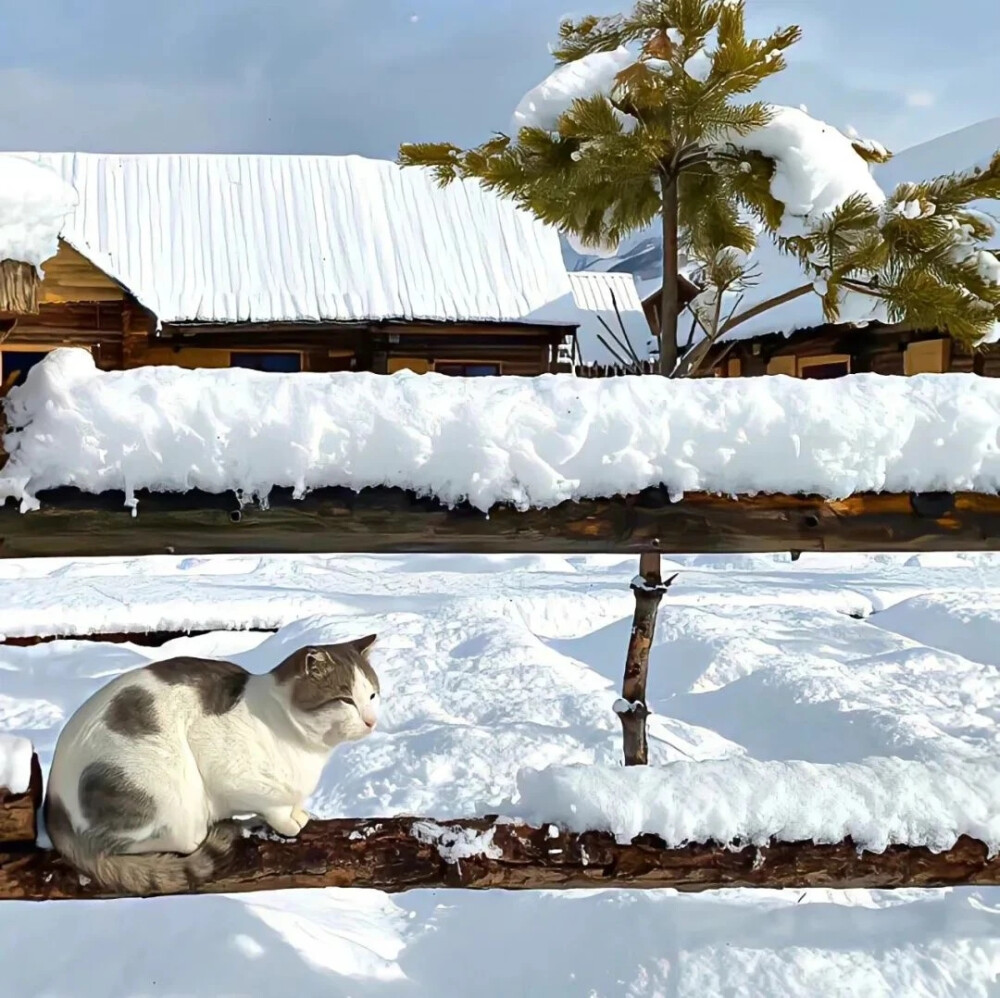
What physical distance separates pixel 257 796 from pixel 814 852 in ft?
3.85

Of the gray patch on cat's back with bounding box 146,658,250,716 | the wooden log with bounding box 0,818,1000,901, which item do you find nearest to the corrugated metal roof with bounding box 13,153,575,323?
the gray patch on cat's back with bounding box 146,658,250,716

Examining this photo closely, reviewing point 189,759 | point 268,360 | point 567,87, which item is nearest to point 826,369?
point 268,360

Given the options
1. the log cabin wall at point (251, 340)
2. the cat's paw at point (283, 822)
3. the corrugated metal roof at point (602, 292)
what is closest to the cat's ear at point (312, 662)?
the cat's paw at point (283, 822)

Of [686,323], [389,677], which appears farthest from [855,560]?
[389,677]

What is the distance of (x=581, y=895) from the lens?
9.31 ft

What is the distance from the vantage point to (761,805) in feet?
6.11

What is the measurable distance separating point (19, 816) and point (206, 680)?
43cm

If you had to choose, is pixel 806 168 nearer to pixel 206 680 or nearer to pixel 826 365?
pixel 206 680

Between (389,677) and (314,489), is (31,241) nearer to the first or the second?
(314,489)

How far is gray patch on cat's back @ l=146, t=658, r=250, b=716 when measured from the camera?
5.74ft

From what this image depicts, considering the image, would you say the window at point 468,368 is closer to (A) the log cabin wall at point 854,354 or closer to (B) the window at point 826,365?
(A) the log cabin wall at point 854,354

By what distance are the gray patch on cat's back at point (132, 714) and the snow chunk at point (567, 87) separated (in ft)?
11.3

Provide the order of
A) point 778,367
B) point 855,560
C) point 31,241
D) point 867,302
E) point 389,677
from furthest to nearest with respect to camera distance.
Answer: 1. point 778,367
2. point 855,560
3. point 389,677
4. point 867,302
5. point 31,241

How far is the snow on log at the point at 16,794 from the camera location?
168 cm
